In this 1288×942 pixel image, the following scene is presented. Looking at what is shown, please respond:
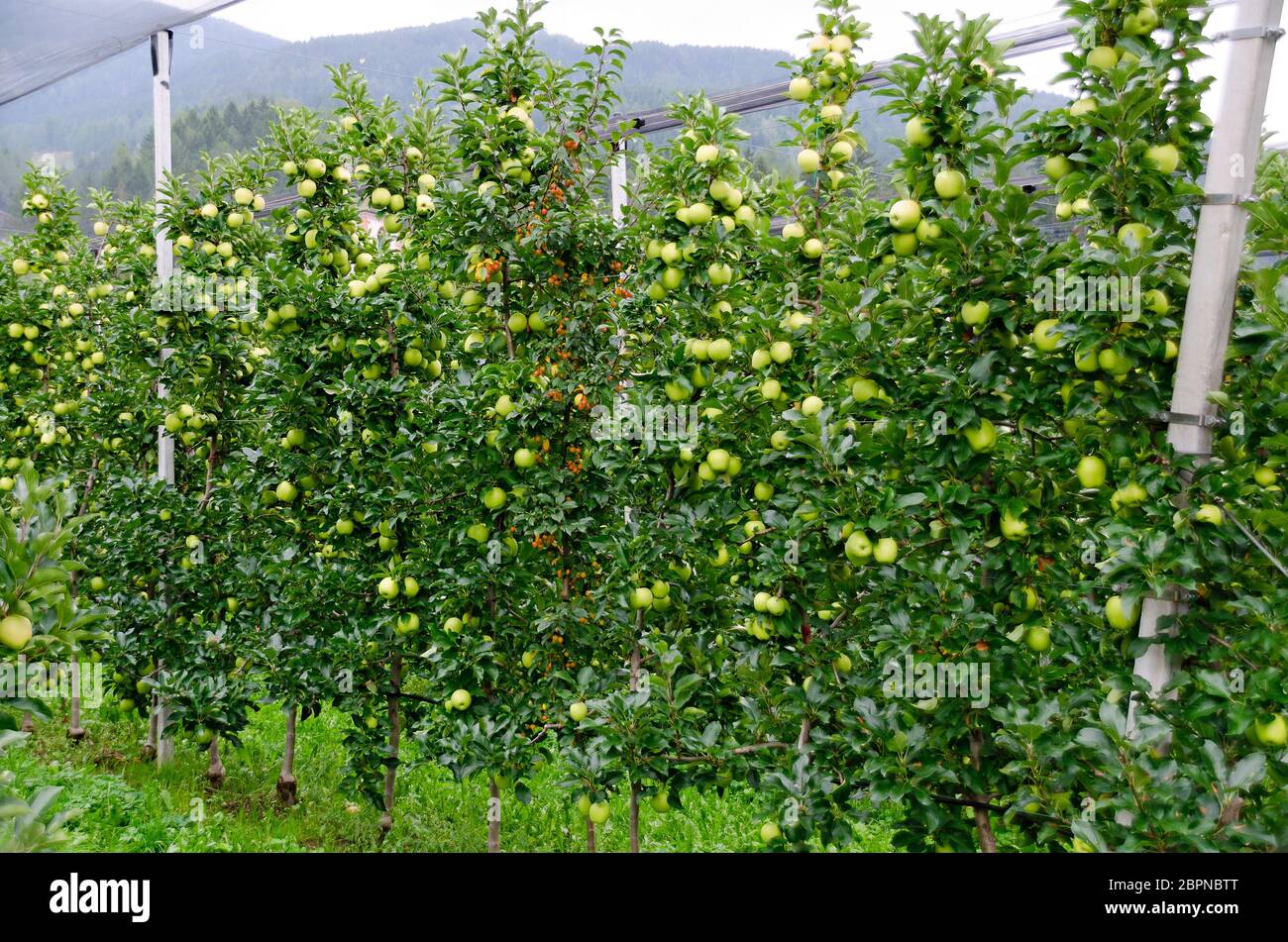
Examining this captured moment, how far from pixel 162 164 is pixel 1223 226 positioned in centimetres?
542

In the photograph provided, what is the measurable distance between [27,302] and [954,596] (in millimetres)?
6289

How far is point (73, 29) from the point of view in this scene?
5.59 meters

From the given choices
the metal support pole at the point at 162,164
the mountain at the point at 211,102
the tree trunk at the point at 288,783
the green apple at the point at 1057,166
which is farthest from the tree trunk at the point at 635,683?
the mountain at the point at 211,102

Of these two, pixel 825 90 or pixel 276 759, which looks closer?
pixel 825 90

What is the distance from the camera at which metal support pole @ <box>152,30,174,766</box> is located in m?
5.00

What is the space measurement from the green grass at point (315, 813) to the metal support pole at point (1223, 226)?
2.29 m

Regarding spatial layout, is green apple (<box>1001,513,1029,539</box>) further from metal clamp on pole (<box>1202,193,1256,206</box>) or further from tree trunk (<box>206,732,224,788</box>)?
tree trunk (<box>206,732,224,788</box>)

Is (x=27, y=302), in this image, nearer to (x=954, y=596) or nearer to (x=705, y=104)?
(x=705, y=104)

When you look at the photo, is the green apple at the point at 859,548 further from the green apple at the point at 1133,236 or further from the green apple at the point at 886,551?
the green apple at the point at 1133,236

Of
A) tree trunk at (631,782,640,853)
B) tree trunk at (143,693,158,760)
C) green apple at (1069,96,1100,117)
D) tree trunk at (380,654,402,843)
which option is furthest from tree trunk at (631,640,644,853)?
tree trunk at (143,693,158,760)

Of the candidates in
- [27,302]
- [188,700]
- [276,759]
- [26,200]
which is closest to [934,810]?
[188,700]

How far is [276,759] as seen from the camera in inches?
207

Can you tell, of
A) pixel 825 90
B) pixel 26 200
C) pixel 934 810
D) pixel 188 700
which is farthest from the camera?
pixel 26 200

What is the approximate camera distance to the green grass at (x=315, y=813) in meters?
3.97
